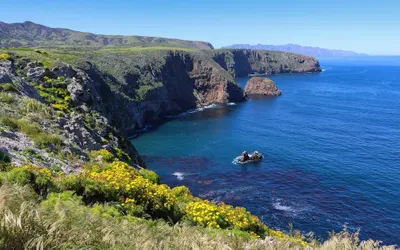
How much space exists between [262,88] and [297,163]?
322 ft

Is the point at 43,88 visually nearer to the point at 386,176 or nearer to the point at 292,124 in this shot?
the point at 386,176

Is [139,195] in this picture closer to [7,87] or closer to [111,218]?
[111,218]

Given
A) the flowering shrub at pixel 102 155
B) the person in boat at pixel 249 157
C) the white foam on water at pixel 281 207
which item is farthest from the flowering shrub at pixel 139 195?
the person in boat at pixel 249 157

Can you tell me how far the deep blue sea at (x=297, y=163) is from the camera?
45.6 metres

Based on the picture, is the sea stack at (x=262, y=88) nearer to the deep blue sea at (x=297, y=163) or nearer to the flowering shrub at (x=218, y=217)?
the deep blue sea at (x=297, y=163)

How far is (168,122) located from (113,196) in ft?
294

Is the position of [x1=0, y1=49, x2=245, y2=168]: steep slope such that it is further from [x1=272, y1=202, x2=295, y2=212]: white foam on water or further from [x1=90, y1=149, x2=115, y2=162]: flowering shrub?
[x1=272, y1=202, x2=295, y2=212]: white foam on water

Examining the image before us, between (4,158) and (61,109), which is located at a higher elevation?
(4,158)

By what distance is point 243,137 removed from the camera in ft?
276

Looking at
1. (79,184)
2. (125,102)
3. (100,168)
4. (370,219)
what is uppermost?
(79,184)

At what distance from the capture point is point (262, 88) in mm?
157750

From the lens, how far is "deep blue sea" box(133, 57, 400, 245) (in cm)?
4559

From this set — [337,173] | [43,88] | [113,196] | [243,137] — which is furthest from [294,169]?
[113,196]

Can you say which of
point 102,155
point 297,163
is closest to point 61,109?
point 102,155
